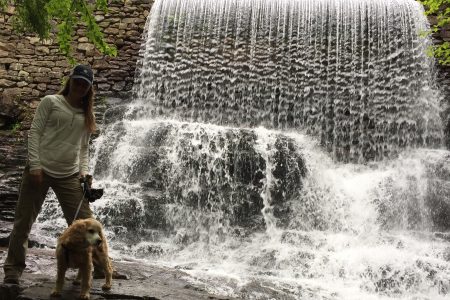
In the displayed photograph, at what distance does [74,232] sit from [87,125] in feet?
3.17

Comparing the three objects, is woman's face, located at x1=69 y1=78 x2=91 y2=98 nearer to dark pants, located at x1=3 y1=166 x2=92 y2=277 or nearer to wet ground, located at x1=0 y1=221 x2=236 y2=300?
dark pants, located at x1=3 y1=166 x2=92 y2=277

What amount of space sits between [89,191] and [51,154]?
43 centimetres

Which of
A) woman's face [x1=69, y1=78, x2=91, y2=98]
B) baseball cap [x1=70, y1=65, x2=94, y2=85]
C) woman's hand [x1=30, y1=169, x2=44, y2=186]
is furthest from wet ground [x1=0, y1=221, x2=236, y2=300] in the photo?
baseball cap [x1=70, y1=65, x2=94, y2=85]

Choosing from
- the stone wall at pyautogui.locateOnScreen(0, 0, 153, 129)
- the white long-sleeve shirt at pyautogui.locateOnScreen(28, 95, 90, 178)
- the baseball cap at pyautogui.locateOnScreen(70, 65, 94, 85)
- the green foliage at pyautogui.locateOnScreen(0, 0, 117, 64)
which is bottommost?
the white long-sleeve shirt at pyautogui.locateOnScreen(28, 95, 90, 178)

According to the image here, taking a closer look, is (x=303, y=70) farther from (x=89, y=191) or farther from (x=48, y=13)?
(x=89, y=191)

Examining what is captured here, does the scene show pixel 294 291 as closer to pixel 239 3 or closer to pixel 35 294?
pixel 35 294

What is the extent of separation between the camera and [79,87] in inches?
140

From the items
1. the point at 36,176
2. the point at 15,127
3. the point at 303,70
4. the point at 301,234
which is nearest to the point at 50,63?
the point at 15,127

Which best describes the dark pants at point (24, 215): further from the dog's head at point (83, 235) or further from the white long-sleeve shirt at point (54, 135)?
the dog's head at point (83, 235)

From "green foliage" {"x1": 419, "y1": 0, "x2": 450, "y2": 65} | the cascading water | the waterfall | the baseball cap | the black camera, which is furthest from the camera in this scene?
the waterfall

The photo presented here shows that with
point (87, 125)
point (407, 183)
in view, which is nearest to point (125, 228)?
point (87, 125)

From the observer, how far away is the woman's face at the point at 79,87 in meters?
3.53

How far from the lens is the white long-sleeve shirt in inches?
139

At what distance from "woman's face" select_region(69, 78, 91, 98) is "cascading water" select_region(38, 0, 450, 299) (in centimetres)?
245
